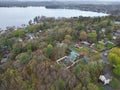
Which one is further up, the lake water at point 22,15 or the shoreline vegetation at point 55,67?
the shoreline vegetation at point 55,67

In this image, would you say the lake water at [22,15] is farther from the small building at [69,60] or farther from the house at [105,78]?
the house at [105,78]

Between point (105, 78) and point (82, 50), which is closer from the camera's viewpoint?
point (105, 78)

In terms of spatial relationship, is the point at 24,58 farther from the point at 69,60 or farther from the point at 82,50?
the point at 82,50

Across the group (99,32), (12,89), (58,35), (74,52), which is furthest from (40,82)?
(99,32)

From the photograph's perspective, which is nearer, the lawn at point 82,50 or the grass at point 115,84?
the grass at point 115,84

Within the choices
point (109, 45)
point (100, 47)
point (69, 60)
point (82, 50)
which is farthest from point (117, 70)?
point (109, 45)

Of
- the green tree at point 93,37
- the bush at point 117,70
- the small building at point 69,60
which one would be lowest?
the green tree at point 93,37

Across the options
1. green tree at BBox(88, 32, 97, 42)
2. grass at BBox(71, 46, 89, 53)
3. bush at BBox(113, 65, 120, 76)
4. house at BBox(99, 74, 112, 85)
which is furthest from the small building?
green tree at BBox(88, 32, 97, 42)

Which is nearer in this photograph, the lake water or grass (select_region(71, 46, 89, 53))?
grass (select_region(71, 46, 89, 53))

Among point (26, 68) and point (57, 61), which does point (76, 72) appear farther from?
point (26, 68)

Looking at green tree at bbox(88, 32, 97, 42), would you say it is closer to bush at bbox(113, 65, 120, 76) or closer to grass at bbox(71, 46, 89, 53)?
grass at bbox(71, 46, 89, 53)

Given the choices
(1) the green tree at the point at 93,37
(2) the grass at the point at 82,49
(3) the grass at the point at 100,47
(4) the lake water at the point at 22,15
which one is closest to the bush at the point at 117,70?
(2) the grass at the point at 82,49
